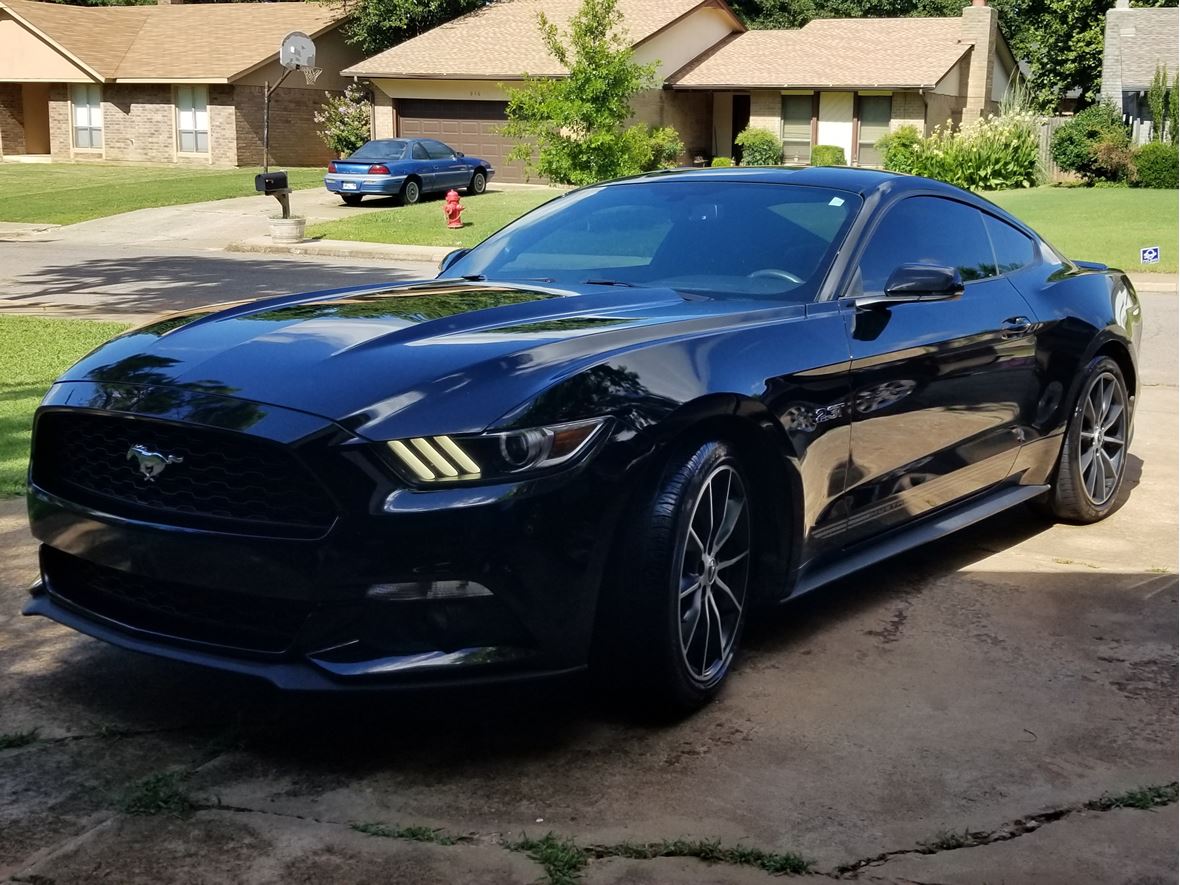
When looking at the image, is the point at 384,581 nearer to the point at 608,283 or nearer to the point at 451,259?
the point at 608,283

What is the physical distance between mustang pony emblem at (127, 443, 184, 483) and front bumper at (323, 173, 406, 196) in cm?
2909

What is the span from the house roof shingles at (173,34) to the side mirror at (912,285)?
41154 millimetres

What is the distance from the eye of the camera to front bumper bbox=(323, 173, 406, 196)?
3212cm

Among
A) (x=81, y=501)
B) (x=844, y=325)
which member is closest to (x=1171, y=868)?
(x=844, y=325)

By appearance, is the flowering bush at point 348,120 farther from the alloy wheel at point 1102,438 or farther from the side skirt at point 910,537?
the side skirt at point 910,537

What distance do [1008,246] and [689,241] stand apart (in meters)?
1.66

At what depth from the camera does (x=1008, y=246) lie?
20.0 ft

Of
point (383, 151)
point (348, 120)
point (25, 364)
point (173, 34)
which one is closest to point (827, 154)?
point (383, 151)

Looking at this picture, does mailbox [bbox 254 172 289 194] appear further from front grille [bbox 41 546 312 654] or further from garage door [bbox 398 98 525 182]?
front grille [bbox 41 546 312 654]

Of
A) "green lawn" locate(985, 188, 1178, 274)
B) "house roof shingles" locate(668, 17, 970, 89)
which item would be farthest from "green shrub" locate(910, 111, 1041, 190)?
"house roof shingles" locate(668, 17, 970, 89)

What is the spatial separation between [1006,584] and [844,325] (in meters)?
1.53

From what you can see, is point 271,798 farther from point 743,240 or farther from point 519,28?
point 519,28

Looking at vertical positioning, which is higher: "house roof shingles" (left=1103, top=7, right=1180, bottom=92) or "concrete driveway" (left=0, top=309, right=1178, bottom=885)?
"house roof shingles" (left=1103, top=7, right=1180, bottom=92)

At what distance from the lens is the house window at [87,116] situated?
47.0 metres
